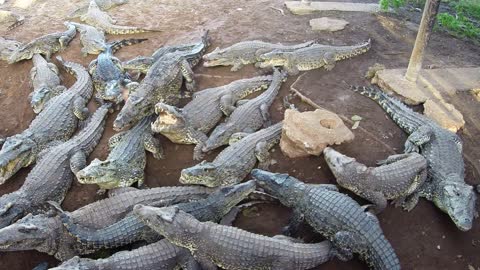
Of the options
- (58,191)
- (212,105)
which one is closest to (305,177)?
(212,105)

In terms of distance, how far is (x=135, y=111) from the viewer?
16.9 ft

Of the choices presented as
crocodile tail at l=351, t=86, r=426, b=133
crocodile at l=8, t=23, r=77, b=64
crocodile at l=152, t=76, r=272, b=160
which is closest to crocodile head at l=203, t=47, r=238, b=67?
crocodile at l=152, t=76, r=272, b=160

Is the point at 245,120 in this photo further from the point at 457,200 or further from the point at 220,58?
the point at 457,200

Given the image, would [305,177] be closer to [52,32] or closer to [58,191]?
[58,191]

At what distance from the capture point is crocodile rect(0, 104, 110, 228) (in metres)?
4.23

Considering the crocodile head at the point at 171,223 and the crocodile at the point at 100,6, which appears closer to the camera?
the crocodile head at the point at 171,223

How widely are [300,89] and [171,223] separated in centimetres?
316

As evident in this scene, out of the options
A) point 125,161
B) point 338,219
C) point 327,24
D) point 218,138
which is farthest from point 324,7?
point 338,219

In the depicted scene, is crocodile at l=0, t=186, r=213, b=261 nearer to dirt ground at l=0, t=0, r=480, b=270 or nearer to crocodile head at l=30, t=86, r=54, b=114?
dirt ground at l=0, t=0, r=480, b=270

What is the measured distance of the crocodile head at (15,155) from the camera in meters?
4.76

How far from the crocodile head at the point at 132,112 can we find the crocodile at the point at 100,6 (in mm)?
4801

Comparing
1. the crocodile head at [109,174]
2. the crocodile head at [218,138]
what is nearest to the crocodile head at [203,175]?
the crocodile head at [218,138]

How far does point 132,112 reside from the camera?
16.8 feet

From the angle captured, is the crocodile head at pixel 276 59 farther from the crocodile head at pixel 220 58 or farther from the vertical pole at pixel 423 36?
the vertical pole at pixel 423 36
